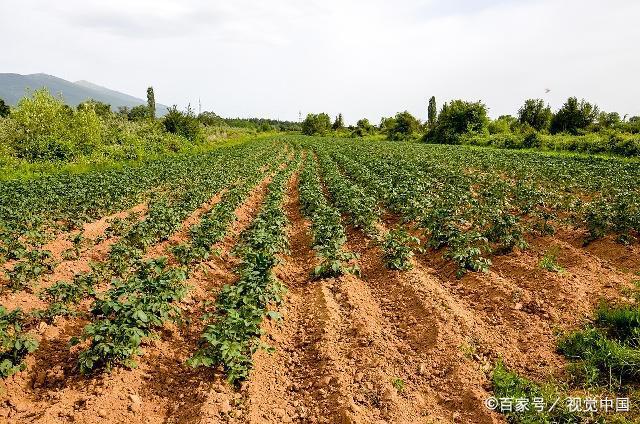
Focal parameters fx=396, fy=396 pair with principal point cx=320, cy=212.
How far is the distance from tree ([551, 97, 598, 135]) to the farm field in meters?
40.9

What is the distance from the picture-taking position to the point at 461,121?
52688mm

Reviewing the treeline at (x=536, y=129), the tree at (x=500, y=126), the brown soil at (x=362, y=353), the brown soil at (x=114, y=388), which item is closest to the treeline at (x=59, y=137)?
the brown soil at (x=114, y=388)

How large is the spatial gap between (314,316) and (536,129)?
5832cm

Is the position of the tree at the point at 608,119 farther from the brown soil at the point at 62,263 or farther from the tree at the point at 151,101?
the tree at the point at 151,101

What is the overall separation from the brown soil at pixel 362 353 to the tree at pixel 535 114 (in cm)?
5533

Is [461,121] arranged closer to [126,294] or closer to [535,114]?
[535,114]

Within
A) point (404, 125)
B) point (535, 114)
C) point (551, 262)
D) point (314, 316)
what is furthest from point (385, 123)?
point (314, 316)

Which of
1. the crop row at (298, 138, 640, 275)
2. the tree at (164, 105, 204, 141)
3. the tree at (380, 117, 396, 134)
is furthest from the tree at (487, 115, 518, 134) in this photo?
the tree at (164, 105, 204, 141)

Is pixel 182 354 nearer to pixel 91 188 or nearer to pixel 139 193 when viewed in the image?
A: pixel 139 193

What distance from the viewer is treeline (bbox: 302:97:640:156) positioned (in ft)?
110

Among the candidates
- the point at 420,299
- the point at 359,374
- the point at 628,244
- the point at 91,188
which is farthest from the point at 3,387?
the point at 91,188

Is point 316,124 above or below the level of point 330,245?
above

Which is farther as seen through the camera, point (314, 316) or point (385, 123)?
point (385, 123)

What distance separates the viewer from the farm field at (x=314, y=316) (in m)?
4.53
